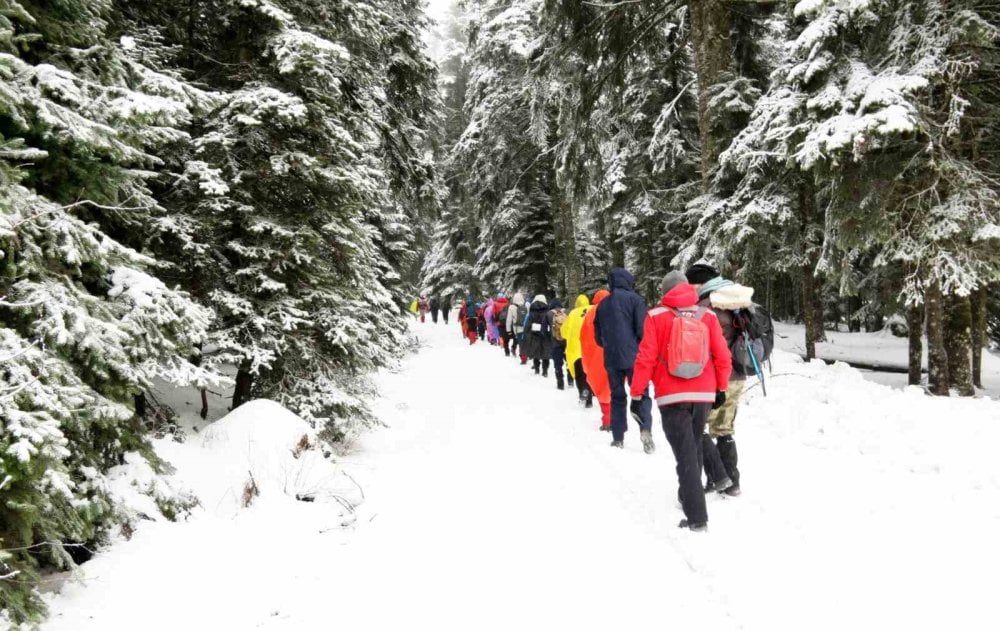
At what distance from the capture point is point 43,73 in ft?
11.8

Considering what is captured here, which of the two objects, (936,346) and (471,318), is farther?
(471,318)

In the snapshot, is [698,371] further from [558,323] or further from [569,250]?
[569,250]

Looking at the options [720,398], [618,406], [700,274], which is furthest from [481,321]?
[720,398]

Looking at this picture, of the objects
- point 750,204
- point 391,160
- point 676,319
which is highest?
point 391,160

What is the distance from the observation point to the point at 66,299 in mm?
3355

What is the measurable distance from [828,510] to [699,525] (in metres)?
1.16

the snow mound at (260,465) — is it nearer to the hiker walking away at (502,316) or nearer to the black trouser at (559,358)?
the black trouser at (559,358)

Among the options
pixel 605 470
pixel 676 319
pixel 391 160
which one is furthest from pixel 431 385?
pixel 676 319

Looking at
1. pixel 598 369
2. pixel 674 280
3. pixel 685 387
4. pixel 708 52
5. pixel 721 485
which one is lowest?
pixel 721 485

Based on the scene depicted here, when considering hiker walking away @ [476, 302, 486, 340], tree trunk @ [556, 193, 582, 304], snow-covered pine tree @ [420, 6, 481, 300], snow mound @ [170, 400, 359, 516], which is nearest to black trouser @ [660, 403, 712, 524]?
snow mound @ [170, 400, 359, 516]

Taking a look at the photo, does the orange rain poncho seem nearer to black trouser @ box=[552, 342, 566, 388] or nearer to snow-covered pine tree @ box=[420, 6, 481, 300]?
black trouser @ box=[552, 342, 566, 388]

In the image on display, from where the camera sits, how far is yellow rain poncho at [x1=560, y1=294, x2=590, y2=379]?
10.1 m

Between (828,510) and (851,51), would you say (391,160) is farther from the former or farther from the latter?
(828,510)

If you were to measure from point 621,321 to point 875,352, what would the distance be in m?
14.7
